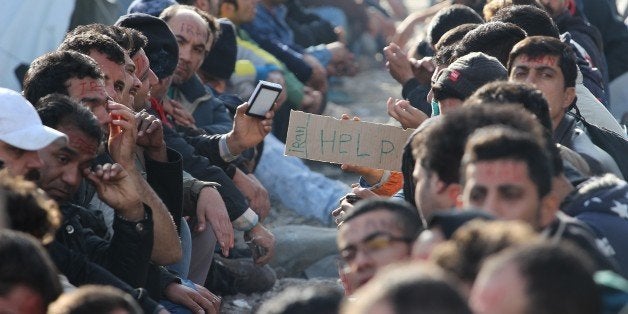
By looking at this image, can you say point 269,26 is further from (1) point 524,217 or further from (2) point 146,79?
(1) point 524,217

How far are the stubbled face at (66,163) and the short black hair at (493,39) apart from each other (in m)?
2.20

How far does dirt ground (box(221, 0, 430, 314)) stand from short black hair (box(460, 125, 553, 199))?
353 cm

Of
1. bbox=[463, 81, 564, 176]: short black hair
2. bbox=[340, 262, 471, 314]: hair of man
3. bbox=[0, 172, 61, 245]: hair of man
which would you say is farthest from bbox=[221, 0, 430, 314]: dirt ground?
bbox=[340, 262, 471, 314]: hair of man

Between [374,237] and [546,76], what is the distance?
8.56 ft

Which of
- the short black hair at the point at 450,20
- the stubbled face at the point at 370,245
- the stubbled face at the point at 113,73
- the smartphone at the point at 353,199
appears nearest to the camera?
the stubbled face at the point at 370,245

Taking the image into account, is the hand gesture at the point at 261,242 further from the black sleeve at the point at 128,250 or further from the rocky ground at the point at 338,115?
the black sleeve at the point at 128,250

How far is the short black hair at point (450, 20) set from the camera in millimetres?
8891

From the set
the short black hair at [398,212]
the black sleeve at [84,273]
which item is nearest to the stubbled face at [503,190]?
the short black hair at [398,212]

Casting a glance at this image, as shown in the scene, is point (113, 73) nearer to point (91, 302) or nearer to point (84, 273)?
point (84, 273)

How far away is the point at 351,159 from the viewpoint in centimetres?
697

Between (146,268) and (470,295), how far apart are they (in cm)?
251

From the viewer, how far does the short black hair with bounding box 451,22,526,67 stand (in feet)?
24.4

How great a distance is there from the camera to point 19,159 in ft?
18.8

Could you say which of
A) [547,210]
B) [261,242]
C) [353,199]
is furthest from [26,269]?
[261,242]
